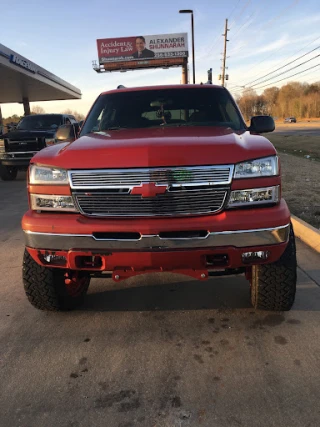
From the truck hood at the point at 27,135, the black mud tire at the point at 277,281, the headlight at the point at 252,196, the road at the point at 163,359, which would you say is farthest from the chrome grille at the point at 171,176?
the truck hood at the point at 27,135

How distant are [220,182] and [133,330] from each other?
1384 millimetres

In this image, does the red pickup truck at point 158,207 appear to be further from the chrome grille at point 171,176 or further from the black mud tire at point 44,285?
the black mud tire at point 44,285

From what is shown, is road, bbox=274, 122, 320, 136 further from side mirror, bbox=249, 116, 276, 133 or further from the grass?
side mirror, bbox=249, 116, 276, 133

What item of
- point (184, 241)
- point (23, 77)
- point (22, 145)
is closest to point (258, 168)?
point (184, 241)

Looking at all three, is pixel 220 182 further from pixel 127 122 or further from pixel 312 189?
pixel 312 189

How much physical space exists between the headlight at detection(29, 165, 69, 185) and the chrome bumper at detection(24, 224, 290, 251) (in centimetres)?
40

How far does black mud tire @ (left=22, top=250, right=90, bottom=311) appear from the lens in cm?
304

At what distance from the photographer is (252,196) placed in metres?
2.57

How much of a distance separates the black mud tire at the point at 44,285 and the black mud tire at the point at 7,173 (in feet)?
32.9

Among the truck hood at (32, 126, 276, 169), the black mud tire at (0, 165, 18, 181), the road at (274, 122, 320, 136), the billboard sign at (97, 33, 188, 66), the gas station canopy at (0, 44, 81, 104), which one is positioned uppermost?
the billboard sign at (97, 33, 188, 66)

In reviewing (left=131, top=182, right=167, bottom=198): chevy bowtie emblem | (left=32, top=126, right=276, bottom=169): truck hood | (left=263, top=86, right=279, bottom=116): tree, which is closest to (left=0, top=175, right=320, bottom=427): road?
(left=131, top=182, right=167, bottom=198): chevy bowtie emblem

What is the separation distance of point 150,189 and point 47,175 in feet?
2.56

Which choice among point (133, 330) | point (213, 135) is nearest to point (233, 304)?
point (133, 330)

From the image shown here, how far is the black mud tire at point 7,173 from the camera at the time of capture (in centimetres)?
1223
